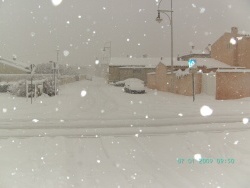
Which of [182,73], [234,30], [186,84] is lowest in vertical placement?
[186,84]

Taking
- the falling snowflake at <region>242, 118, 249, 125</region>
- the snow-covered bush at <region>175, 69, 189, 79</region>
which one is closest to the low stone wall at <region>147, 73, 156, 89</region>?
the snow-covered bush at <region>175, 69, 189, 79</region>

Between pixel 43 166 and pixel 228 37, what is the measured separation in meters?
40.4

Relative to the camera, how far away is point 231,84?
911 inches

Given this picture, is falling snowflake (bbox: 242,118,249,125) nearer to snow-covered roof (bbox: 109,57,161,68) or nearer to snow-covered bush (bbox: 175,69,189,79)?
snow-covered bush (bbox: 175,69,189,79)

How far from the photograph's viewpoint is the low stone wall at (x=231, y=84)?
76.0ft

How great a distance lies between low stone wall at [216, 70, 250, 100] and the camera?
23.2m

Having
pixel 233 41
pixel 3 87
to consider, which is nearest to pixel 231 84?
pixel 233 41

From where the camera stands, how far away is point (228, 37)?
4259 cm

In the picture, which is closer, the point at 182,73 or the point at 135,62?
the point at 182,73

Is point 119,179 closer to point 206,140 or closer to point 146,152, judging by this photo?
point 146,152

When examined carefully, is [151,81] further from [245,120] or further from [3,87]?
[245,120]

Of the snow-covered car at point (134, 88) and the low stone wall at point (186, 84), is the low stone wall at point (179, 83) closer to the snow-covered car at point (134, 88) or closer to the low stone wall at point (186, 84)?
the low stone wall at point (186, 84)

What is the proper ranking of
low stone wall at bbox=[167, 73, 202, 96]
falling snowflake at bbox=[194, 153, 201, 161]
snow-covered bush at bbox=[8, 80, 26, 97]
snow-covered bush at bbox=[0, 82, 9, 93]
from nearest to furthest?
1. falling snowflake at bbox=[194, 153, 201, 161]
2. low stone wall at bbox=[167, 73, 202, 96]
3. snow-covered bush at bbox=[8, 80, 26, 97]
4. snow-covered bush at bbox=[0, 82, 9, 93]

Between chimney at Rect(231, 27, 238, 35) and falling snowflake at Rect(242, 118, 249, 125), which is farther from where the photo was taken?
chimney at Rect(231, 27, 238, 35)
